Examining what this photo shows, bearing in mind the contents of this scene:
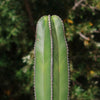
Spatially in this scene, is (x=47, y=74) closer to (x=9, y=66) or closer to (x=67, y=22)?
(x=67, y=22)

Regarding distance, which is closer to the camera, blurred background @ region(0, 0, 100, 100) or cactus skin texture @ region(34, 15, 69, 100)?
cactus skin texture @ region(34, 15, 69, 100)

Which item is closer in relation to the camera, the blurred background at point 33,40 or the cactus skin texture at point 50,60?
the cactus skin texture at point 50,60

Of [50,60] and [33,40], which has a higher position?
[33,40]

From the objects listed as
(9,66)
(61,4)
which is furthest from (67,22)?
(9,66)

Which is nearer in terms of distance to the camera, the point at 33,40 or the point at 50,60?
the point at 50,60
